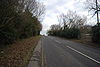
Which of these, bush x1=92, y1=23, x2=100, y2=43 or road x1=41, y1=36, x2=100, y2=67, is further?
bush x1=92, y1=23, x2=100, y2=43

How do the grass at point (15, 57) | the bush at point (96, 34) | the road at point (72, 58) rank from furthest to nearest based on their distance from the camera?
1. the bush at point (96, 34)
2. the road at point (72, 58)
3. the grass at point (15, 57)

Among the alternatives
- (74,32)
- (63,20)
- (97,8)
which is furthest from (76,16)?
(97,8)

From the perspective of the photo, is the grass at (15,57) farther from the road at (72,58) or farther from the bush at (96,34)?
the bush at (96,34)

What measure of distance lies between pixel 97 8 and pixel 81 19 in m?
53.8

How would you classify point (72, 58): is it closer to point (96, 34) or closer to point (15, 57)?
point (15, 57)

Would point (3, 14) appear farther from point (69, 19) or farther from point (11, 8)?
point (69, 19)

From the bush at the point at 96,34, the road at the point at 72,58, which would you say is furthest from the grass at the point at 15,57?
the bush at the point at 96,34

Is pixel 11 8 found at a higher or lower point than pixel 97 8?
lower

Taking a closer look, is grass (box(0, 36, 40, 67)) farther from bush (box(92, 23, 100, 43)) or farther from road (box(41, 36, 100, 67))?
bush (box(92, 23, 100, 43))

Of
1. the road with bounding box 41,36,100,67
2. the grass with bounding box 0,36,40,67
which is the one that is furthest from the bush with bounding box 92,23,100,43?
the grass with bounding box 0,36,40,67

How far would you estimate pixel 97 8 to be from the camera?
30.3 meters

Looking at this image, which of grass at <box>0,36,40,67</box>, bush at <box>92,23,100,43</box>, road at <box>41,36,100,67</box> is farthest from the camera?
bush at <box>92,23,100,43</box>

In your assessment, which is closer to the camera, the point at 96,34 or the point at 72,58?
the point at 72,58

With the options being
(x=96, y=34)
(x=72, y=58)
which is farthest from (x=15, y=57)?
(x=96, y=34)
